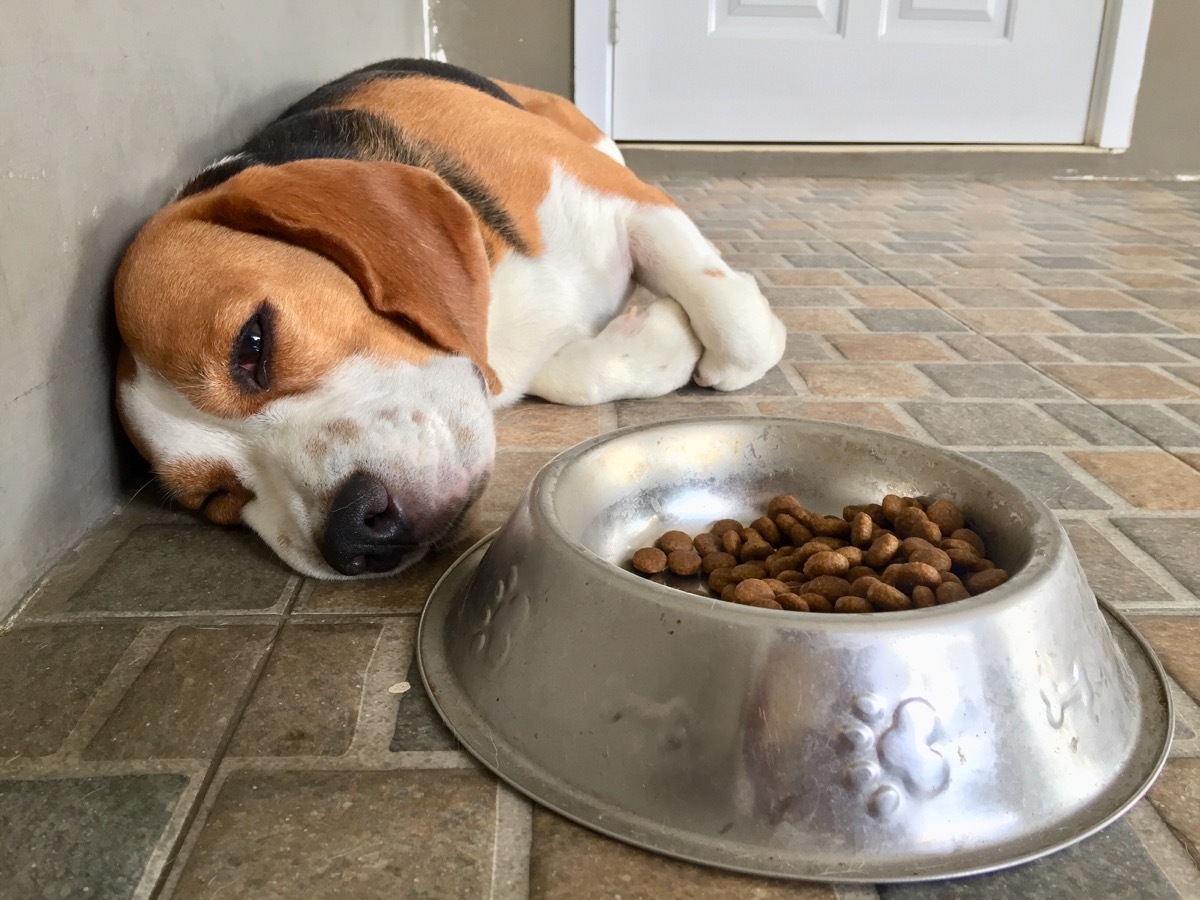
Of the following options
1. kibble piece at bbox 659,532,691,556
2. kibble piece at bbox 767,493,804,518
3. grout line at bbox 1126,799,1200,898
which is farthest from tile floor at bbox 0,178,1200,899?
kibble piece at bbox 767,493,804,518

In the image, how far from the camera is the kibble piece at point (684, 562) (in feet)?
4.44

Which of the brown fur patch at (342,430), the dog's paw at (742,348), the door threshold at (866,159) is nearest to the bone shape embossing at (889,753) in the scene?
the brown fur patch at (342,430)

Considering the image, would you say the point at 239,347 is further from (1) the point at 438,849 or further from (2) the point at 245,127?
(2) the point at 245,127

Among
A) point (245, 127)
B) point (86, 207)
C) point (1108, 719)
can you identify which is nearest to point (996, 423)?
point (1108, 719)

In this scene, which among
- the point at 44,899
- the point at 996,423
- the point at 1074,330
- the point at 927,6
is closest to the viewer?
the point at 44,899

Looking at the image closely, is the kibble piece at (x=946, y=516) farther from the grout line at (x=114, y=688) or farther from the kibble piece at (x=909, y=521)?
the grout line at (x=114, y=688)

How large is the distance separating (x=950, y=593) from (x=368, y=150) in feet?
4.46

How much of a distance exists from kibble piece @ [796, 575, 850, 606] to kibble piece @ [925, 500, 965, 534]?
19cm

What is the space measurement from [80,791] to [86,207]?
0.91 metres

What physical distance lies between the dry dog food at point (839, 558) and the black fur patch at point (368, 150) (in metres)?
0.82

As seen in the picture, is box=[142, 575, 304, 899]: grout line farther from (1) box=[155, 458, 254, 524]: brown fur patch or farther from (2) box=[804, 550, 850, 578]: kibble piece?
(2) box=[804, 550, 850, 578]: kibble piece

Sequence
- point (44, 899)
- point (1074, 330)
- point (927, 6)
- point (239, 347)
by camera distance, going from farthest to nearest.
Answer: point (927, 6) < point (1074, 330) < point (239, 347) < point (44, 899)

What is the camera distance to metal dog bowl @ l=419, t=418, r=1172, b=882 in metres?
0.91

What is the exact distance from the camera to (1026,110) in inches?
208
